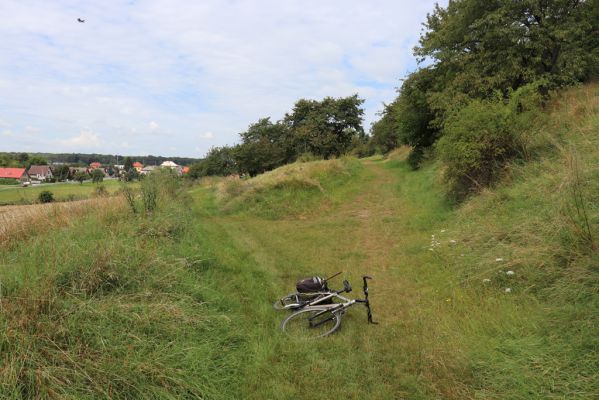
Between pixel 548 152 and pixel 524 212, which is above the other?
pixel 548 152

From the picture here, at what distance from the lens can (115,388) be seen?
10.1 feet

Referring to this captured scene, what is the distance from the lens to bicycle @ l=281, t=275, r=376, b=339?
4691 millimetres

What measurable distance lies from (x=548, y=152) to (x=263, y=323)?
760 cm

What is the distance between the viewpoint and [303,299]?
17.9 ft

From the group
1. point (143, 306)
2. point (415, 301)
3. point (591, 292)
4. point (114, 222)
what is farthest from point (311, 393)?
point (114, 222)

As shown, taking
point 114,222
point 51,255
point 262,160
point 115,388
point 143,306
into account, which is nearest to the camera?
point 115,388

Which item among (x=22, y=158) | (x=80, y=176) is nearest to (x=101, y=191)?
(x=80, y=176)

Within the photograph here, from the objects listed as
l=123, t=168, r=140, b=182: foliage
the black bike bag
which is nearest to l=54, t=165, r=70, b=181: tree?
l=123, t=168, r=140, b=182: foliage

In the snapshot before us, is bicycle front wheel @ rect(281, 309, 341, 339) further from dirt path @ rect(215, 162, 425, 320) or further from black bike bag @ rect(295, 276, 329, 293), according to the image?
dirt path @ rect(215, 162, 425, 320)

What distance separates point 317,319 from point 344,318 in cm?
39

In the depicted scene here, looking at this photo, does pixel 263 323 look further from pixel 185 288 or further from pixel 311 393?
pixel 311 393

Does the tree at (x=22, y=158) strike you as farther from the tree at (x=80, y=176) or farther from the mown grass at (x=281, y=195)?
the mown grass at (x=281, y=195)

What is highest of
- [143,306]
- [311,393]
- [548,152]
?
[548,152]

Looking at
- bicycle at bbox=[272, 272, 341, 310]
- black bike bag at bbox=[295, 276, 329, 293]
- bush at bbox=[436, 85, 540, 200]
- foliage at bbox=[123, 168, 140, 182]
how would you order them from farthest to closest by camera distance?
foliage at bbox=[123, 168, 140, 182] → bush at bbox=[436, 85, 540, 200] → black bike bag at bbox=[295, 276, 329, 293] → bicycle at bbox=[272, 272, 341, 310]
